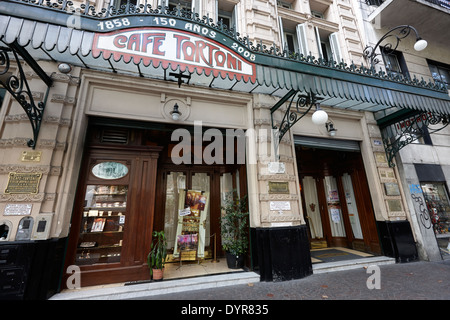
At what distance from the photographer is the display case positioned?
4.65 meters

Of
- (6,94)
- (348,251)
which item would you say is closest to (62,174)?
(6,94)

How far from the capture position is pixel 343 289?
412cm

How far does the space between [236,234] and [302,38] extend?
306 inches

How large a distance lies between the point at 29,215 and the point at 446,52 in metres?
16.9

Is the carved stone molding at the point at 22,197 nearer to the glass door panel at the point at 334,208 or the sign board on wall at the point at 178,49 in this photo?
the sign board on wall at the point at 178,49

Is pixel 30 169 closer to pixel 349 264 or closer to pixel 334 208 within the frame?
pixel 349 264

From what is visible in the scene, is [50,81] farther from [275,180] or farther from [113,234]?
[275,180]

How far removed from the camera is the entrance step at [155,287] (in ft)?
12.5

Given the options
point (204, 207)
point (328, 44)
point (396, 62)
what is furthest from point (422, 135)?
point (204, 207)

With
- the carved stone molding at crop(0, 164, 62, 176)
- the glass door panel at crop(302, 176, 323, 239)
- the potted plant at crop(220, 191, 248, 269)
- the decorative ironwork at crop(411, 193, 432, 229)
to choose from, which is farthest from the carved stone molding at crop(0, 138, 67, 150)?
the decorative ironwork at crop(411, 193, 432, 229)

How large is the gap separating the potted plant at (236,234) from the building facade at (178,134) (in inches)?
9.4

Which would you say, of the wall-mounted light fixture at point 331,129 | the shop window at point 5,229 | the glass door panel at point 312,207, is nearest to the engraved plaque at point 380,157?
the wall-mounted light fixture at point 331,129

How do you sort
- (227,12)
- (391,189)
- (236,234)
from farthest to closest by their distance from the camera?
1. (227,12)
2. (391,189)
3. (236,234)
